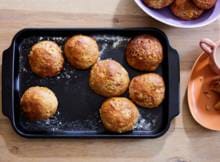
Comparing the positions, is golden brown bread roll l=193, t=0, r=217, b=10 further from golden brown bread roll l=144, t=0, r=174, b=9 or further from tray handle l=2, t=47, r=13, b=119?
tray handle l=2, t=47, r=13, b=119

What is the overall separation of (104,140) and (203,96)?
30cm

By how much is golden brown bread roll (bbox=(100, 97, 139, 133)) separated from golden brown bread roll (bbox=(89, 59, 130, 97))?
0.03 m

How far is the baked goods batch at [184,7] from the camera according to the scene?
4.10 feet

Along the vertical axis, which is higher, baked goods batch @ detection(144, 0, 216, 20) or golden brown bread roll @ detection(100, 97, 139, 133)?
baked goods batch @ detection(144, 0, 216, 20)

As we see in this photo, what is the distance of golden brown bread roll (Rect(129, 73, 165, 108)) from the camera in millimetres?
1239

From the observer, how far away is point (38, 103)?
1.23m

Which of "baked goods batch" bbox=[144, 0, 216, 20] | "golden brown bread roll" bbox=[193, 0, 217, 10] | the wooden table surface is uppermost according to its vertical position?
"golden brown bread roll" bbox=[193, 0, 217, 10]

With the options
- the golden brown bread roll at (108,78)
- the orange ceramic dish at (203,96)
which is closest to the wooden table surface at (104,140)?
the orange ceramic dish at (203,96)

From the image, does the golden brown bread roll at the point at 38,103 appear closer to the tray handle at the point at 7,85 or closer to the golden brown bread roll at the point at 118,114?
the tray handle at the point at 7,85

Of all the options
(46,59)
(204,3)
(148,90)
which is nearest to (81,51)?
(46,59)

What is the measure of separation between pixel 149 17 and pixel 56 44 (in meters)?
0.27

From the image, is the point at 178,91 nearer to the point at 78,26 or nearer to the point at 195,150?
the point at 195,150

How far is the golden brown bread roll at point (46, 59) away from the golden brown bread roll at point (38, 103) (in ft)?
0.16

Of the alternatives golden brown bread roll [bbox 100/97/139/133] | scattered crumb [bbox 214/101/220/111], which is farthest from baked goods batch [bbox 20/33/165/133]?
scattered crumb [bbox 214/101/220/111]
